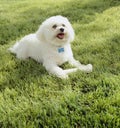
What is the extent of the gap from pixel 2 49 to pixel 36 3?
5051 millimetres

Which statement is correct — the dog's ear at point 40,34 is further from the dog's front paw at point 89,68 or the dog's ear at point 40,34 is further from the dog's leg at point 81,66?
the dog's front paw at point 89,68

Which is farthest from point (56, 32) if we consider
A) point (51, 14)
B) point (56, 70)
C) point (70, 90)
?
point (51, 14)

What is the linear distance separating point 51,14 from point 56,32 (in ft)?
13.9

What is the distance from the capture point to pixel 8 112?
3.26 metres

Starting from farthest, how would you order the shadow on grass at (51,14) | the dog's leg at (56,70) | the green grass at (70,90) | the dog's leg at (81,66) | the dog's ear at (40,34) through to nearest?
1. the shadow on grass at (51,14)
2. the dog's ear at (40,34)
3. the dog's leg at (81,66)
4. the dog's leg at (56,70)
5. the green grass at (70,90)

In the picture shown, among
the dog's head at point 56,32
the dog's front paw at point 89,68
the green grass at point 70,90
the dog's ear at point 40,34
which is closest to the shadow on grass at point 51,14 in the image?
the green grass at point 70,90

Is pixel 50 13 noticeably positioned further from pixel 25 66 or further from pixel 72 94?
pixel 72 94

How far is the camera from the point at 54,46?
4465mm

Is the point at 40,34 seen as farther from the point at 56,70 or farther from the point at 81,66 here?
the point at 81,66

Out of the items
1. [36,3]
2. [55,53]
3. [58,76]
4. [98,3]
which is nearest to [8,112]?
[58,76]

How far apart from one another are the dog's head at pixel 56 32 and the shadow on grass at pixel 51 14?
2.03m

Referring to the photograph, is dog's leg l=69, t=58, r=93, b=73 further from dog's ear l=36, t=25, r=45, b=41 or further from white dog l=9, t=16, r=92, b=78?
dog's ear l=36, t=25, r=45, b=41

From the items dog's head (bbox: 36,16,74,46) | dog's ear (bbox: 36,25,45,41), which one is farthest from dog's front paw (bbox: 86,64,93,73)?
dog's ear (bbox: 36,25,45,41)

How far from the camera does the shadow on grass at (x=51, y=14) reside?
6.81 metres
